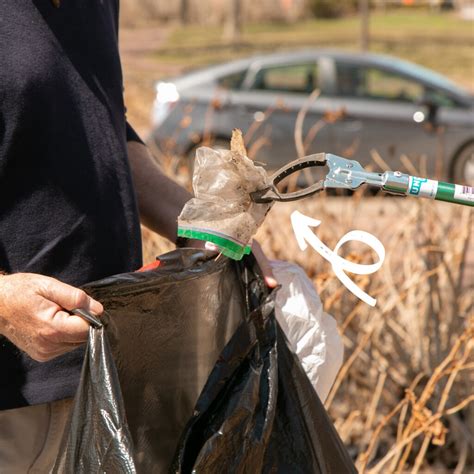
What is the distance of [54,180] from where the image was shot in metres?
1.81

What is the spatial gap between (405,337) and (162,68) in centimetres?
1858

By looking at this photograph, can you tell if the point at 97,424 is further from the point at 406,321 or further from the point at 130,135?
the point at 406,321

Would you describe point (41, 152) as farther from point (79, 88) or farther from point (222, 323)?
point (222, 323)

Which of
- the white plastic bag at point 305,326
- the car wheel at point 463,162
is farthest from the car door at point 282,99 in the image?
the white plastic bag at point 305,326

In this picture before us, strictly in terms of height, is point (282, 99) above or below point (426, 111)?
above

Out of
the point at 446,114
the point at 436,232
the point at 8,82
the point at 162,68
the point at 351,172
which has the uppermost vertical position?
the point at 8,82

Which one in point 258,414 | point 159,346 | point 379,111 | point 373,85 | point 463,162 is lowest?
point 463,162

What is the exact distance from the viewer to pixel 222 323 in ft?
6.14

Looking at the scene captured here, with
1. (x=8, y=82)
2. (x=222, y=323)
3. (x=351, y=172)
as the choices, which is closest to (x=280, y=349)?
(x=222, y=323)

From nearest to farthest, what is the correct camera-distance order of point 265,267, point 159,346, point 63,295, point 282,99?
point 63,295 → point 159,346 → point 265,267 → point 282,99

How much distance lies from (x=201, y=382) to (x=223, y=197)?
1.13 feet

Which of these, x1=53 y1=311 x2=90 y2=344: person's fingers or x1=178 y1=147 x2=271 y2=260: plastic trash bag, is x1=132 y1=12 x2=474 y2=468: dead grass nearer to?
x1=178 y1=147 x2=271 y2=260: plastic trash bag

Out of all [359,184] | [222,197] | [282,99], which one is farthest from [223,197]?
[282,99]

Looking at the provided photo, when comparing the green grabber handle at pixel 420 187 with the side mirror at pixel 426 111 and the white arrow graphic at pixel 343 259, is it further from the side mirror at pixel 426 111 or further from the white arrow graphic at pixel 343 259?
the side mirror at pixel 426 111
